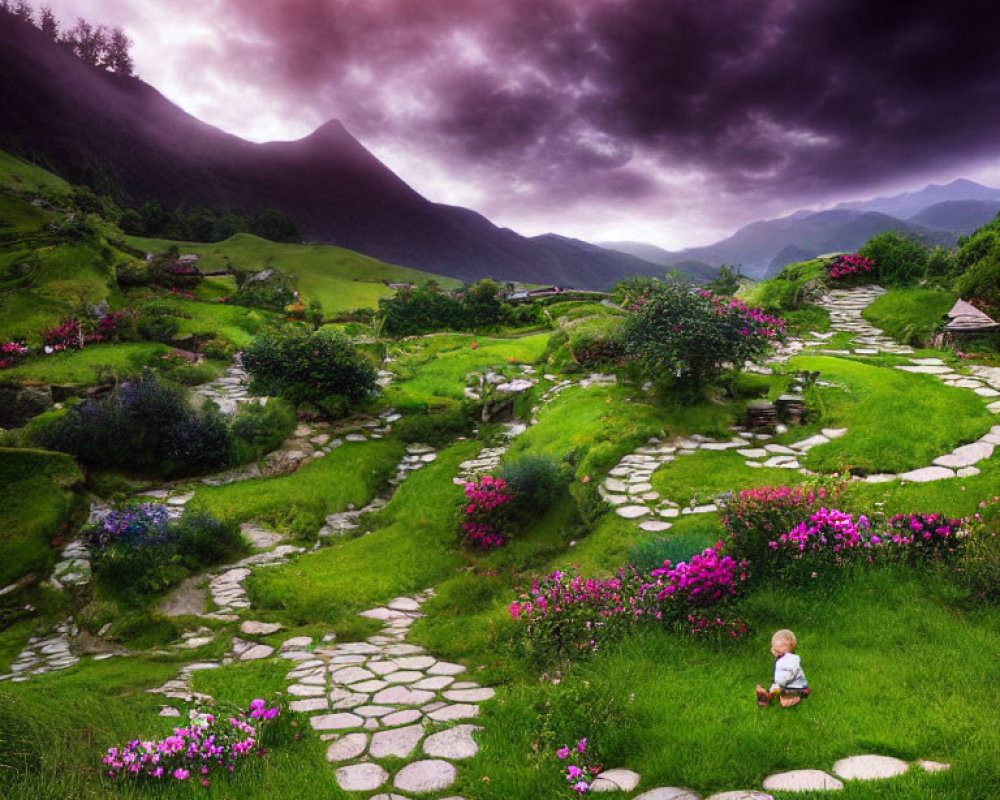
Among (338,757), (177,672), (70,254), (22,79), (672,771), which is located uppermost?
(22,79)

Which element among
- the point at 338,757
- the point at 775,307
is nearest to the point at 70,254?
the point at 338,757

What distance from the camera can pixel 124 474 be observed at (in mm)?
→ 9047

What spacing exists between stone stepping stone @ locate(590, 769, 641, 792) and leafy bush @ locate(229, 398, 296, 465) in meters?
9.04

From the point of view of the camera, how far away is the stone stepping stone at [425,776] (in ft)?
9.64

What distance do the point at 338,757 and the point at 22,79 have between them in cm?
10790

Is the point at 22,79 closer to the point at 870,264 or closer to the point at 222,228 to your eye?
the point at 222,228

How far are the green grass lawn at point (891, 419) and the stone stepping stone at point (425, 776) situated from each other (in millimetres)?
5837

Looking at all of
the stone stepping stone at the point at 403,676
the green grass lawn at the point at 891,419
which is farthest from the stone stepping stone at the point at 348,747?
the green grass lawn at the point at 891,419

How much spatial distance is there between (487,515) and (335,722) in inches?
155

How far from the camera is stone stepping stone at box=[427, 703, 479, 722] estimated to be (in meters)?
3.70

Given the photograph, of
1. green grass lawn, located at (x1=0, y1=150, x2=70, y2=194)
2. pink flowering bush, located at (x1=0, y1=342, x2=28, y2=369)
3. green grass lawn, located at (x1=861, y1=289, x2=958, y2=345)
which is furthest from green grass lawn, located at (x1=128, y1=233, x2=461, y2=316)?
green grass lawn, located at (x1=861, y1=289, x2=958, y2=345)

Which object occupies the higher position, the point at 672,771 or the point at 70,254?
the point at 70,254

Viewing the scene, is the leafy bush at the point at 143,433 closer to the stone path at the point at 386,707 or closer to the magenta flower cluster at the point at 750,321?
the stone path at the point at 386,707

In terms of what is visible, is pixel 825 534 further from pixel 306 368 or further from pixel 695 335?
pixel 306 368
